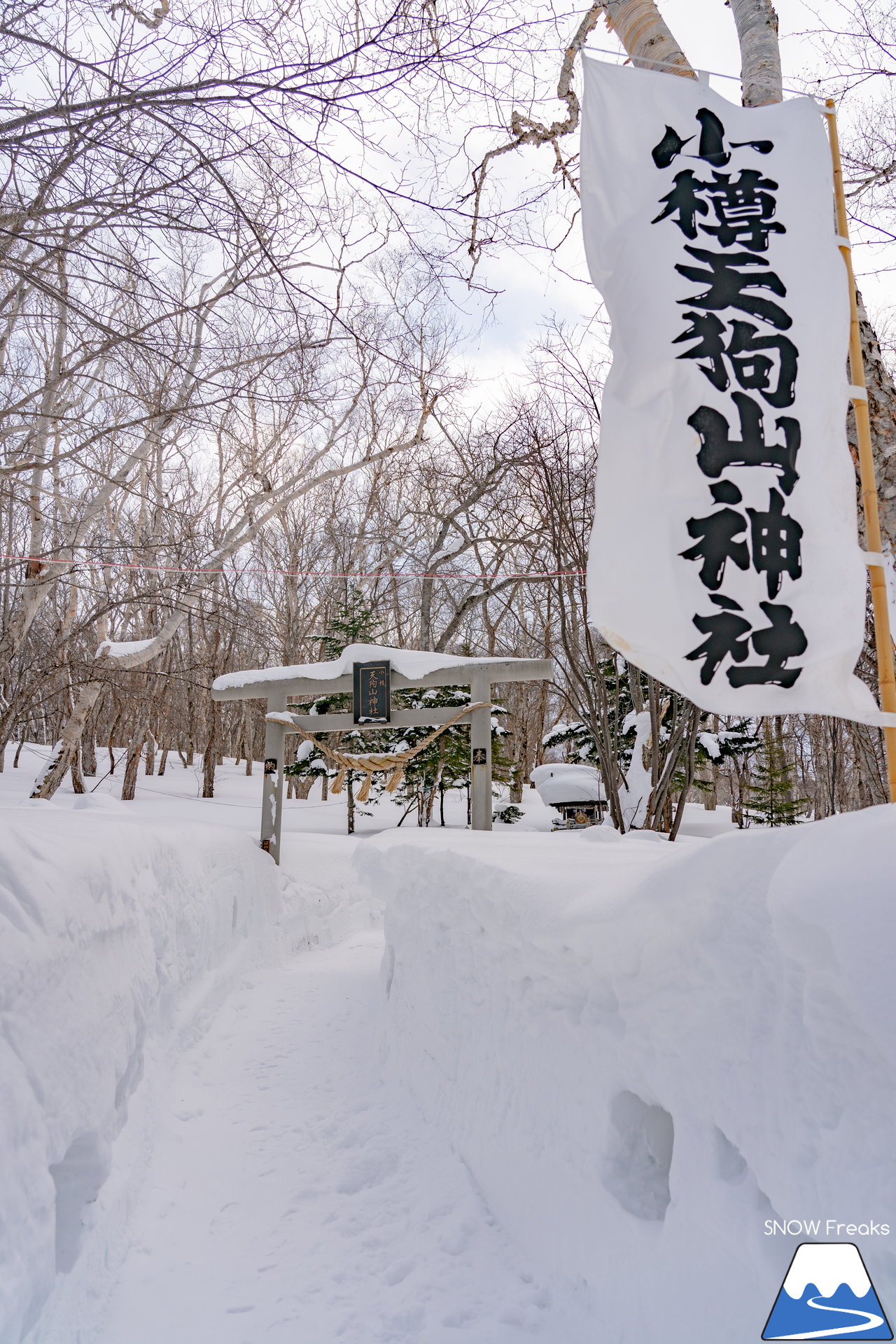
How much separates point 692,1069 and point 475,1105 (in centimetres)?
173

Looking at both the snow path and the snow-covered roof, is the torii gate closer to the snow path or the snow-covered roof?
the snow-covered roof

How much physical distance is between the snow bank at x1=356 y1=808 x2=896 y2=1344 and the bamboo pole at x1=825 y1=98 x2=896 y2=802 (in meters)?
1.09

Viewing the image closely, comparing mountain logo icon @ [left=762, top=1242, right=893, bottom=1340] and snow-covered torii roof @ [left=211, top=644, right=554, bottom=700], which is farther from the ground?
snow-covered torii roof @ [left=211, top=644, right=554, bottom=700]

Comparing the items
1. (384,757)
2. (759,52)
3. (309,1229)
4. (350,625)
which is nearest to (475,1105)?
(309,1229)

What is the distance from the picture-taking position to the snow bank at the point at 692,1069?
1367 mm

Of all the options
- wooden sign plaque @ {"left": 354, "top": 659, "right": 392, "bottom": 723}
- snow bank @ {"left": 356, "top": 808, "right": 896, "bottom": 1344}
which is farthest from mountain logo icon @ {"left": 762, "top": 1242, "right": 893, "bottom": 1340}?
wooden sign plaque @ {"left": 354, "top": 659, "right": 392, "bottom": 723}

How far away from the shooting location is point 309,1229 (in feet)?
9.34

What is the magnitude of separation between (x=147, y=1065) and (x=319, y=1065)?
129 cm

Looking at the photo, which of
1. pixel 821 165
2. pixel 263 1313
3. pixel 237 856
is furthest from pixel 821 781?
pixel 263 1313

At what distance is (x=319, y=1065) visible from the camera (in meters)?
4.52

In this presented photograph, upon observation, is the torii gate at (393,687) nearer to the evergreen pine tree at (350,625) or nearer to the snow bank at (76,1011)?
the snow bank at (76,1011)

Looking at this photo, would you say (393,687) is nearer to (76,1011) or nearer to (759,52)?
(76,1011)

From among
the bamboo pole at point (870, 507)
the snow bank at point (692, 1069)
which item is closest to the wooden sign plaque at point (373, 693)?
Result: the snow bank at point (692, 1069)

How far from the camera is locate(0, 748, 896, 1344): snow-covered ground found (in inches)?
57.9
